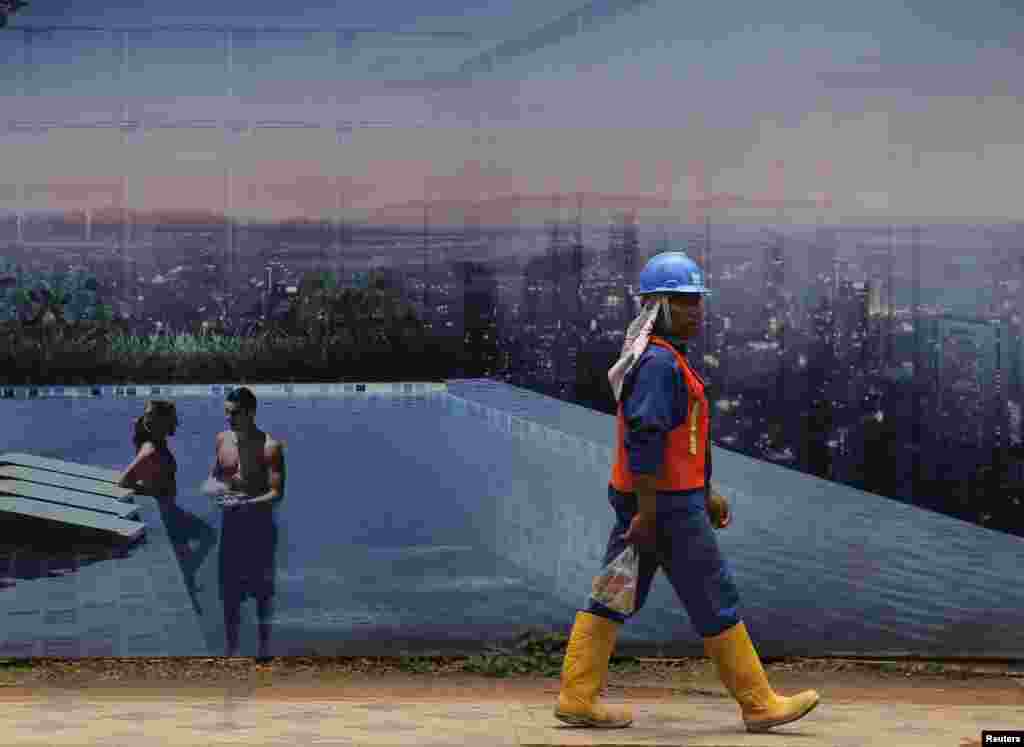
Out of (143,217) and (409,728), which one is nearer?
(409,728)

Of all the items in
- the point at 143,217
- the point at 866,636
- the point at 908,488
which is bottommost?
the point at 866,636

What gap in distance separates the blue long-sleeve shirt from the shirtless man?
2.08 m

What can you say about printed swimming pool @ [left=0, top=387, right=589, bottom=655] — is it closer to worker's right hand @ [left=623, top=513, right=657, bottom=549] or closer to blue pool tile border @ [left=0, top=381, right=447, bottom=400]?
blue pool tile border @ [left=0, top=381, right=447, bottom=400]

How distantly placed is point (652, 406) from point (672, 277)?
516mm

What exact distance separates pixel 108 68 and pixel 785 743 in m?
3.97

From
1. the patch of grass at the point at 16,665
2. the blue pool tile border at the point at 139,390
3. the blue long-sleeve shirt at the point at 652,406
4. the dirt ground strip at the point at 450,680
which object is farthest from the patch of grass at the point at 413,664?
the blue long-sleeve shirt at the point at 652,406

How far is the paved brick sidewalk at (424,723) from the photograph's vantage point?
6.90 metres

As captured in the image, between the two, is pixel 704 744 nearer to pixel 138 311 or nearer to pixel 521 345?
pixel 521 345

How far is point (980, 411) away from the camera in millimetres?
8898

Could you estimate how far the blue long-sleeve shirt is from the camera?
692 cm

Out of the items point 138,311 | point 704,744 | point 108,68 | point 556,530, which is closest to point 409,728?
point 704,744

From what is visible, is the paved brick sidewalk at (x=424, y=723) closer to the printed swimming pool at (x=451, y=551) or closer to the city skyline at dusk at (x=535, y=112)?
the printed swimming pool at (x=451, y=551)

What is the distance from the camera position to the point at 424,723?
7.30 m

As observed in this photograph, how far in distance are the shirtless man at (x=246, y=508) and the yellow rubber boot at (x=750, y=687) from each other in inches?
90.0
